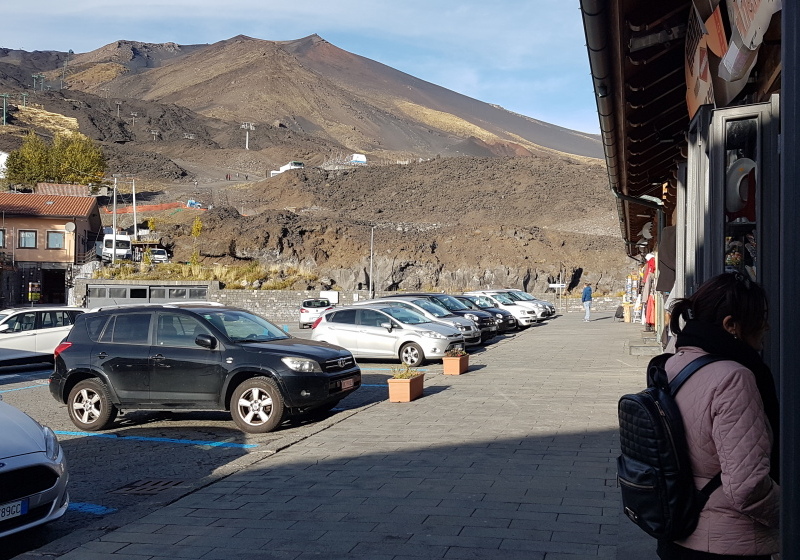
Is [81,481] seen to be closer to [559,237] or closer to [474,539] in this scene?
[474,539]

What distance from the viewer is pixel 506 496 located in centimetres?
700

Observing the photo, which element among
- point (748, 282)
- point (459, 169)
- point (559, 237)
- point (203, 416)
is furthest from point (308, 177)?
point (748, 282)

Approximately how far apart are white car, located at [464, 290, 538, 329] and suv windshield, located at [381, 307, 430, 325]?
15030mm

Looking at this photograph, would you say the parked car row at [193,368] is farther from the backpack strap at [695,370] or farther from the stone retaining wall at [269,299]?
the stone retaining wall at [269,299]

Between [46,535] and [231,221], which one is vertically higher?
[231,221]

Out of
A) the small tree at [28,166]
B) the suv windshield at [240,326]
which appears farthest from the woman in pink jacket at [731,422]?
the small tree at [28,166]

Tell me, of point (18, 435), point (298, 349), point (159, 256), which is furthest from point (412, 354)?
point (159, 256)

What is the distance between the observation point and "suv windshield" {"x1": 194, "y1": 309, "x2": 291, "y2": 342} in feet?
38.9

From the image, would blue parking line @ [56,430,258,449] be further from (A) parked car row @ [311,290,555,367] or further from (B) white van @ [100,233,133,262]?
(B) white van @ [100,233,133,262]

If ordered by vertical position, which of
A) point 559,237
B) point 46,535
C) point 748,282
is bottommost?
point 46,535

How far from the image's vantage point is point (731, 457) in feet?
9.57

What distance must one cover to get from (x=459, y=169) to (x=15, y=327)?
10814cm

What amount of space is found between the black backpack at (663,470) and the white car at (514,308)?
33187 millimetres

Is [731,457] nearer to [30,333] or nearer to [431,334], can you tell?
[431,334]
